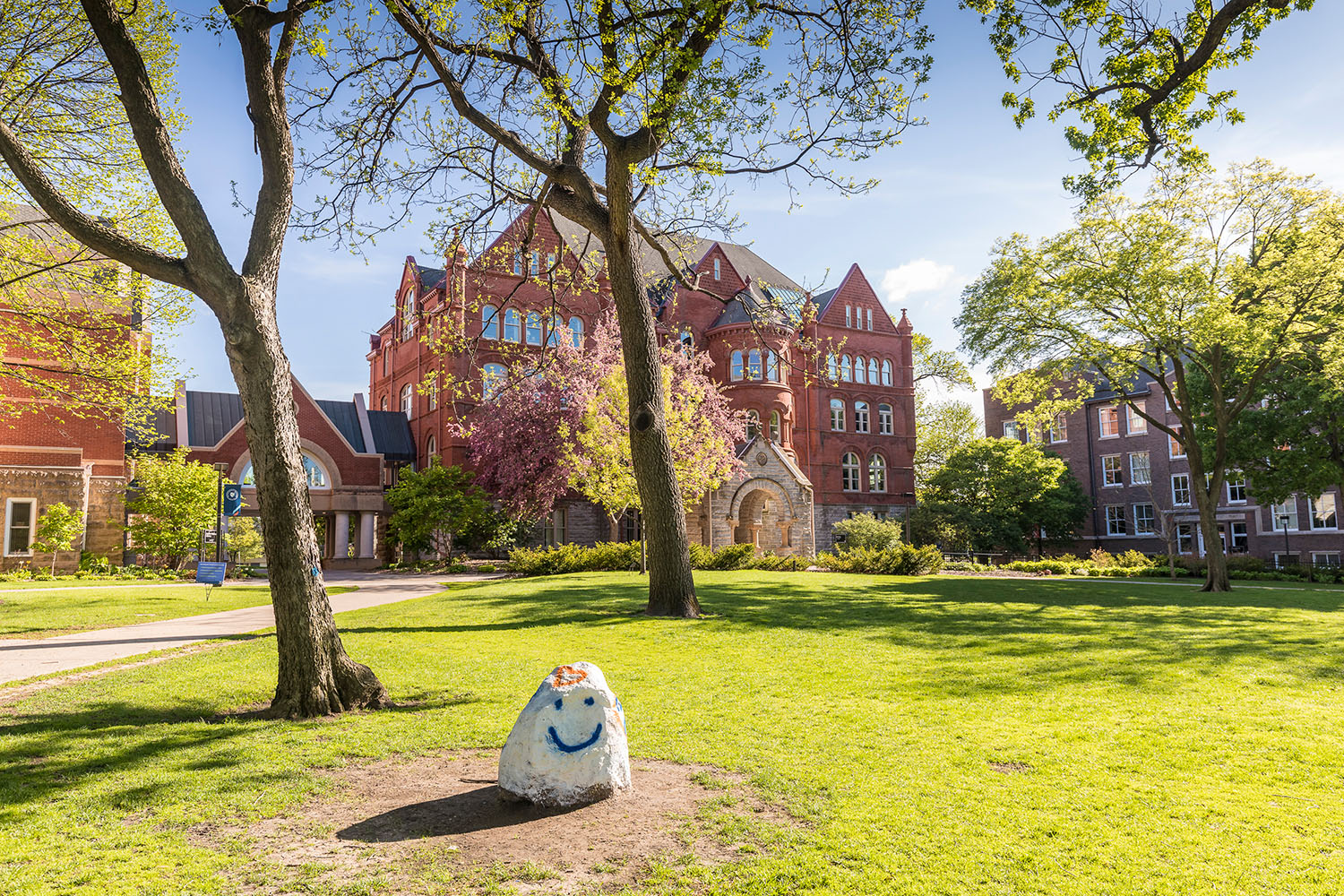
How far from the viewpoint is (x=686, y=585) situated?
42.6 feet

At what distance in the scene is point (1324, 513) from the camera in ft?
125

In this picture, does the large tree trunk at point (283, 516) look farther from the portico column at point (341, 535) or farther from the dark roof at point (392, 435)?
the dark roof at point (392, 435)

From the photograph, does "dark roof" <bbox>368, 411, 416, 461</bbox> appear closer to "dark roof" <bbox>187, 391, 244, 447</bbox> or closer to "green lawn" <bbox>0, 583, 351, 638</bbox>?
"dark roof" <bbox>187, 391, 244, 447</bbox>

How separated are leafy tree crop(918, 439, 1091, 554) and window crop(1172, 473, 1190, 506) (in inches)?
168

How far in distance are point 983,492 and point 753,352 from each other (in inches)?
616

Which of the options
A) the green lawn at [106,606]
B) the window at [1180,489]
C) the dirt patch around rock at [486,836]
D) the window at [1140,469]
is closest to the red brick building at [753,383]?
the green lawn at [106,606]

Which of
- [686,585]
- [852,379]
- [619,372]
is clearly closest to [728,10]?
[686,585]

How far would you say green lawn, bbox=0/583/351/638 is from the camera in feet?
43.5

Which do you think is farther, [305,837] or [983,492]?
[983,492]

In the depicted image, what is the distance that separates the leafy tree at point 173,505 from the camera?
88.1ft

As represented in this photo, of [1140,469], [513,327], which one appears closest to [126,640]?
[513,327]

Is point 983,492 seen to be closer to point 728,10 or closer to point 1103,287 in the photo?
point 1103,287

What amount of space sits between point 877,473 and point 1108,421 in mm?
15689

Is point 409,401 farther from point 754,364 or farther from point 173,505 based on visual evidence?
point 754,364
